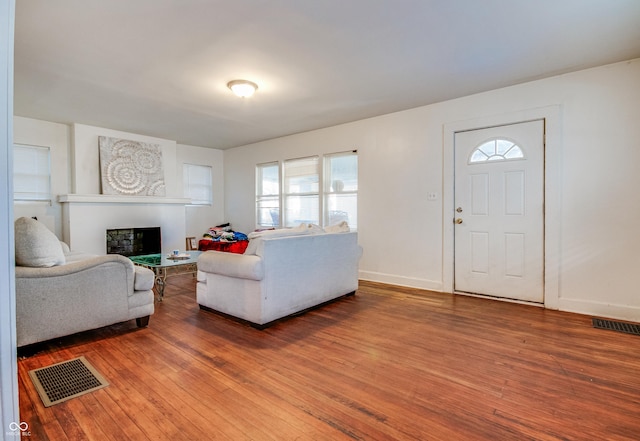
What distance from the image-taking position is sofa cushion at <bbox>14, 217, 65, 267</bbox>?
7.41ft

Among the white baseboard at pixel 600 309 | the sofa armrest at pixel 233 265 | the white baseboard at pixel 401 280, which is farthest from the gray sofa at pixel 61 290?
the white baseboard at pixel 600 309

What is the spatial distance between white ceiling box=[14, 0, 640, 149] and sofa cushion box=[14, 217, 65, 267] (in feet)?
4.80

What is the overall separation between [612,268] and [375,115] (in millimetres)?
3195

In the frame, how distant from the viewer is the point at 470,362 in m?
2.14

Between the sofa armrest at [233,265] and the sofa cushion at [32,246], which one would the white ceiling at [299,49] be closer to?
the sofa cushion at [32,246]

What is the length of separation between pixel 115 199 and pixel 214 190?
2.04m

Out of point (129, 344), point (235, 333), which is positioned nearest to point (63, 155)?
point (129, 344)

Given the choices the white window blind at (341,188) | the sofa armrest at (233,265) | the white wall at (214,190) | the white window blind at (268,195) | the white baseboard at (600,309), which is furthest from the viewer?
the white wall at (214,190)

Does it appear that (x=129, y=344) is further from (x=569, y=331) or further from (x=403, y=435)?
(x=569, y=331)

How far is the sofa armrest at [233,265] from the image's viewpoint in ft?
8.57

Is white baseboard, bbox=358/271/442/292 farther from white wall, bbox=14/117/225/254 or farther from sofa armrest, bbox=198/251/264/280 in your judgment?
white wall, bbox=14/117/225/254

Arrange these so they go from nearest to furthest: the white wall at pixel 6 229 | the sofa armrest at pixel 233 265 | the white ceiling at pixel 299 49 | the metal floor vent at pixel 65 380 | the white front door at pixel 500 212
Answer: the white wall at pixel 6 229 → the metal floor vent at pixel 65 380 → the white ceiling at pixel 299 49 → the sofa armrest at pixel 233 265 → the white front door at pixel 500 212

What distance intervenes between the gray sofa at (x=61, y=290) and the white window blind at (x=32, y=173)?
3064 millimetres

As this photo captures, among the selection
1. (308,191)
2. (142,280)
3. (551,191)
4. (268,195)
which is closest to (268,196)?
(268,195)
